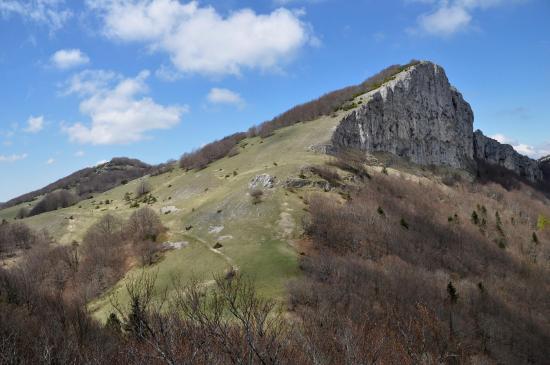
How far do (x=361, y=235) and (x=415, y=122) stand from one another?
3759 inches

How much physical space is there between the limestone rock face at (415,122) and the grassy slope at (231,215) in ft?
32.6

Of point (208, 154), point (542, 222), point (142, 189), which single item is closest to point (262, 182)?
point (142, 189)

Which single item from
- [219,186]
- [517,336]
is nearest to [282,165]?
[219,186]

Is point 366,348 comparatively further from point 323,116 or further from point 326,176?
point 323,116

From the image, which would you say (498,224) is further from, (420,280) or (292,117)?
(292,117)

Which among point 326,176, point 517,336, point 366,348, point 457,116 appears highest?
point 457,116

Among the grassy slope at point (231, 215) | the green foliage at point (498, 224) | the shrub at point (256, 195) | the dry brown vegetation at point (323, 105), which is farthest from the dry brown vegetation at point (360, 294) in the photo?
the dry brown vegetation at point (323, 105)

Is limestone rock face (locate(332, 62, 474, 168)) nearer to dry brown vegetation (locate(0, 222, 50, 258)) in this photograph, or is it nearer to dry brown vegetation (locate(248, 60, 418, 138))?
dry brown vegetation (locate(248, 60, 418, 138))

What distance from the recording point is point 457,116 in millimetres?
167375

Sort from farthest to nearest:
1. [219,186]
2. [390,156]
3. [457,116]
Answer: [457,116], [390,156], [219,186]

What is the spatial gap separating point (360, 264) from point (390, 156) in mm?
85605

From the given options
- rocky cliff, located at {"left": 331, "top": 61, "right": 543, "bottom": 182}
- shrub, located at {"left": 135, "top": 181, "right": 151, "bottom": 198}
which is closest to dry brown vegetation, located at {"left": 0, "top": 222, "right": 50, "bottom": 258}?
shrub, located at {"left": 135, "top": 181, "right": 151, "bottom": 198}

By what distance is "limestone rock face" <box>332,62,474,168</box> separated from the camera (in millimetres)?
127688

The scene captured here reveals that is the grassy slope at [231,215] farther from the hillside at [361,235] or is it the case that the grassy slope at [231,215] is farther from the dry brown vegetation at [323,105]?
the dry brown vegetation at [323,105]
